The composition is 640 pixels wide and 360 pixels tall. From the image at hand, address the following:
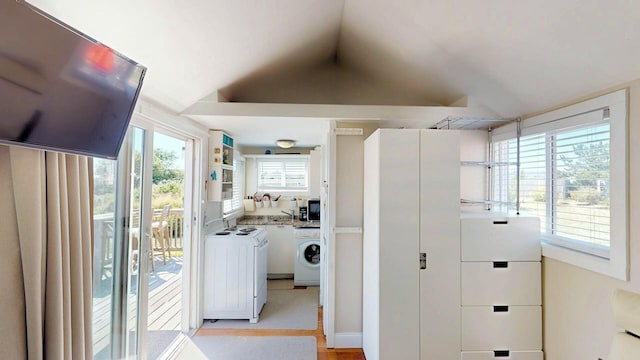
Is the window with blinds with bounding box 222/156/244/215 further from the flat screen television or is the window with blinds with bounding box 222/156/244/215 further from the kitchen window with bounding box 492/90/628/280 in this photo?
the kitchen window with bounding box 492/90/628/280

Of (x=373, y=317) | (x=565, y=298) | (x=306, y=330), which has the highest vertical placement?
(x=565, y=298)

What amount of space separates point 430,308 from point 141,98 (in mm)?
2579

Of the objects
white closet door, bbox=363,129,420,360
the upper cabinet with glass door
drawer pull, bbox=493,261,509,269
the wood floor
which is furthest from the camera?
the upper cabinet with glass door

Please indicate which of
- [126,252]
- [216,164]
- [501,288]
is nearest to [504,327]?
[501,288]

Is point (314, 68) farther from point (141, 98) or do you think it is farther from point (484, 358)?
point (484, 358)

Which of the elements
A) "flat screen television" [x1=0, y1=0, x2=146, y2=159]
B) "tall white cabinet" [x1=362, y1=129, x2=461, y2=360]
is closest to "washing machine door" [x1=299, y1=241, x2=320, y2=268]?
"tall white cabinet" [x1=362, y1=129, x2=461, y2=360]

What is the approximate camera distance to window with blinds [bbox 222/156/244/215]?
4047mm

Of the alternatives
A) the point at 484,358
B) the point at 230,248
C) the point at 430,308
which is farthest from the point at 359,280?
the point at 230,248

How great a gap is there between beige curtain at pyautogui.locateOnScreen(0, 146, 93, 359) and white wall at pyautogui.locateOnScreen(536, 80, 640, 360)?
9.28 ft

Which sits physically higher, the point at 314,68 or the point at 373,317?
the point at 314,68

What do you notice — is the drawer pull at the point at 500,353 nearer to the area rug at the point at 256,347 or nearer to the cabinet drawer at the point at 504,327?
the cabinet drawer at the point at 504,327

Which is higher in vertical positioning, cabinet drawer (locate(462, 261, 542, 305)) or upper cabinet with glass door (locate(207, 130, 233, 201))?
upper cabinet with glass door (locate(207, 130, 233, 201))

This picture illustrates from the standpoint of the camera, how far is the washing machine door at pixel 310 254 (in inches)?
158

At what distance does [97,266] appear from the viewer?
5.26ft
